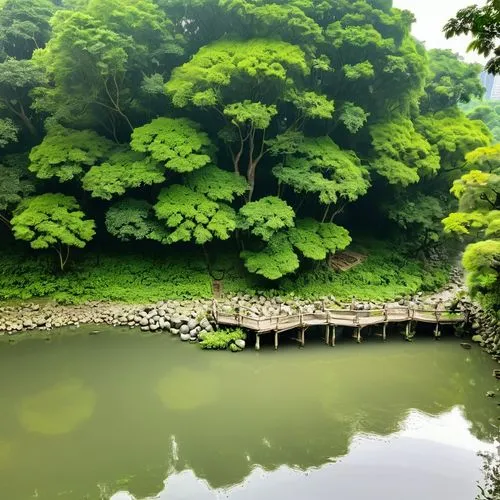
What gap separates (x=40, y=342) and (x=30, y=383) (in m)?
2.61

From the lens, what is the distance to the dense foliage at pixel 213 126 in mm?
16500

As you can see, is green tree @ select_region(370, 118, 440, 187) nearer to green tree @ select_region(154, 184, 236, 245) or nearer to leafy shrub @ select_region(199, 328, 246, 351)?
green tree @ select_region(154, 184, 236, 245)

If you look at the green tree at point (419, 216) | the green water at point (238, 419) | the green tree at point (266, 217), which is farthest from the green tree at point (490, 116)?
the green water at point (238, 419)

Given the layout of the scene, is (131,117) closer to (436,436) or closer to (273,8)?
(273,8)

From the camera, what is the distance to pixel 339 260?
20.3 meters

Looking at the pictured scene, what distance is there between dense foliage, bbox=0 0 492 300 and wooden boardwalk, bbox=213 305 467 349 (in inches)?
96.3

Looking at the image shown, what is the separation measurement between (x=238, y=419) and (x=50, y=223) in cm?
987

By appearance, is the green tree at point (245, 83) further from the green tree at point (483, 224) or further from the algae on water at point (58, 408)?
the algae on water at point (58, 408)

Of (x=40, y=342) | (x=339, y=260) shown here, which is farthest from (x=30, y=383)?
(x=339, y=260)

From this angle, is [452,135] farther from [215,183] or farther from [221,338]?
[221,338]

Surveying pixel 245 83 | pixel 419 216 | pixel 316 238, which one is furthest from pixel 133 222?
pixel 419 216

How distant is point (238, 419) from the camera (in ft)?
35.5

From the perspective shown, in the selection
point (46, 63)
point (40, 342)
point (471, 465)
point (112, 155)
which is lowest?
point (40, 342)

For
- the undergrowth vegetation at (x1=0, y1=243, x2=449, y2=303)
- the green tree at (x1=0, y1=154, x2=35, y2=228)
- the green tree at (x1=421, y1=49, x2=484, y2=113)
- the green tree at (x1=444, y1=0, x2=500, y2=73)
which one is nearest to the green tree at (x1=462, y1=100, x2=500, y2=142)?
the green tree at (x1=421, y1=49, x2=484, y2=113)
